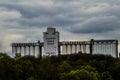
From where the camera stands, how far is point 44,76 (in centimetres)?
8762

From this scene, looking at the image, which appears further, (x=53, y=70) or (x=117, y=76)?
(x=117, y=76)

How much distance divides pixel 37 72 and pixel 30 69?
3085 millimetres

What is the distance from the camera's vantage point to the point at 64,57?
15262cm

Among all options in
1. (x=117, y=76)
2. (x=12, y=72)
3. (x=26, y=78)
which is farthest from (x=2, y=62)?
(x=117, y=76)

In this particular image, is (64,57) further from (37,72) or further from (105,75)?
(37,72)

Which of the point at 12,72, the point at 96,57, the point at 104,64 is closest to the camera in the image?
the point at 12,72

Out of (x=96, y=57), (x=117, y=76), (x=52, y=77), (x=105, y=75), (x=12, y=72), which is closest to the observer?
(x=12, y=72)

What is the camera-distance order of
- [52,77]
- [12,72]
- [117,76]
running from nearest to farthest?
1. [12,72]
2. [52,77]
3. [117,76]

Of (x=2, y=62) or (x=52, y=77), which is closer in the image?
(x=2, y=62)

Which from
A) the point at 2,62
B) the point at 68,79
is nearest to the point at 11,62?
the point at 2,62

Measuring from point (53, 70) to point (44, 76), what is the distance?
223 inches

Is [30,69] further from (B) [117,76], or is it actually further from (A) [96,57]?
(A) [96,57]

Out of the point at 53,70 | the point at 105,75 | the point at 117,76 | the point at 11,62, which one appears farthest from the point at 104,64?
the point at 11,62

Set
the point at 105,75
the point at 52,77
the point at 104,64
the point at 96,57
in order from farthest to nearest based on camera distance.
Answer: the point at 96,57
the point at 104,64
the point at 105,75
the point at 52,77
